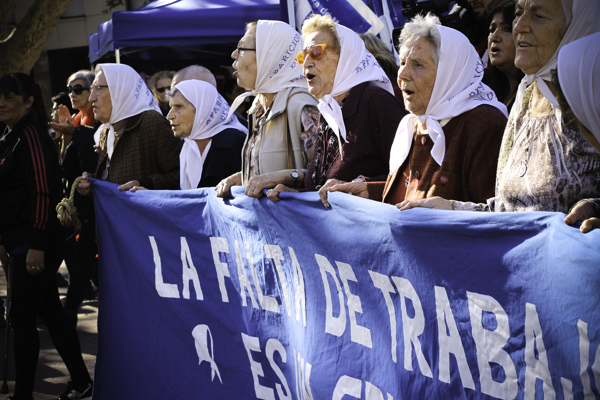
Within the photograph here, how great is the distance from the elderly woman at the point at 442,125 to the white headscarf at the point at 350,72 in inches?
15.7

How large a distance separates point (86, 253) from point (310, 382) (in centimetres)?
382

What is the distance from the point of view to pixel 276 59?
13.1 ft

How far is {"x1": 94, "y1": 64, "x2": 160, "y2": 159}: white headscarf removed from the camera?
15.9 ft

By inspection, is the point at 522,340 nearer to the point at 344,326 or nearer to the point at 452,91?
the point at 344,326

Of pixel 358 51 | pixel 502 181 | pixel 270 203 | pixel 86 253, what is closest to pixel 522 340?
pixel 502 181

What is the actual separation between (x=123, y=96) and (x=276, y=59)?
145 centimetres

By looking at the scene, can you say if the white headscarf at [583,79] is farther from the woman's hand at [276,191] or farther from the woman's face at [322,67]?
the woman's face at [322,67]

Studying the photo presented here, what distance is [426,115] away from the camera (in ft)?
→ 9.53

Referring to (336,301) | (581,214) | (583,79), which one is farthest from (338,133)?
(581,214)

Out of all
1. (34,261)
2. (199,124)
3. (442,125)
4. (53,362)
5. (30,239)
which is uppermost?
(442,125)

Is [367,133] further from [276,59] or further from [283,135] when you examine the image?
[276,59]

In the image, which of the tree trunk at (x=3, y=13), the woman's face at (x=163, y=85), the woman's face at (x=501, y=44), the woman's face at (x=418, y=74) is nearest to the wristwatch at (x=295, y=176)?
the woman's face at (x=418, y=74)

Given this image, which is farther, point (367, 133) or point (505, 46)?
point (505, 46)

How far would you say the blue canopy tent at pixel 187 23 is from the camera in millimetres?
7387
